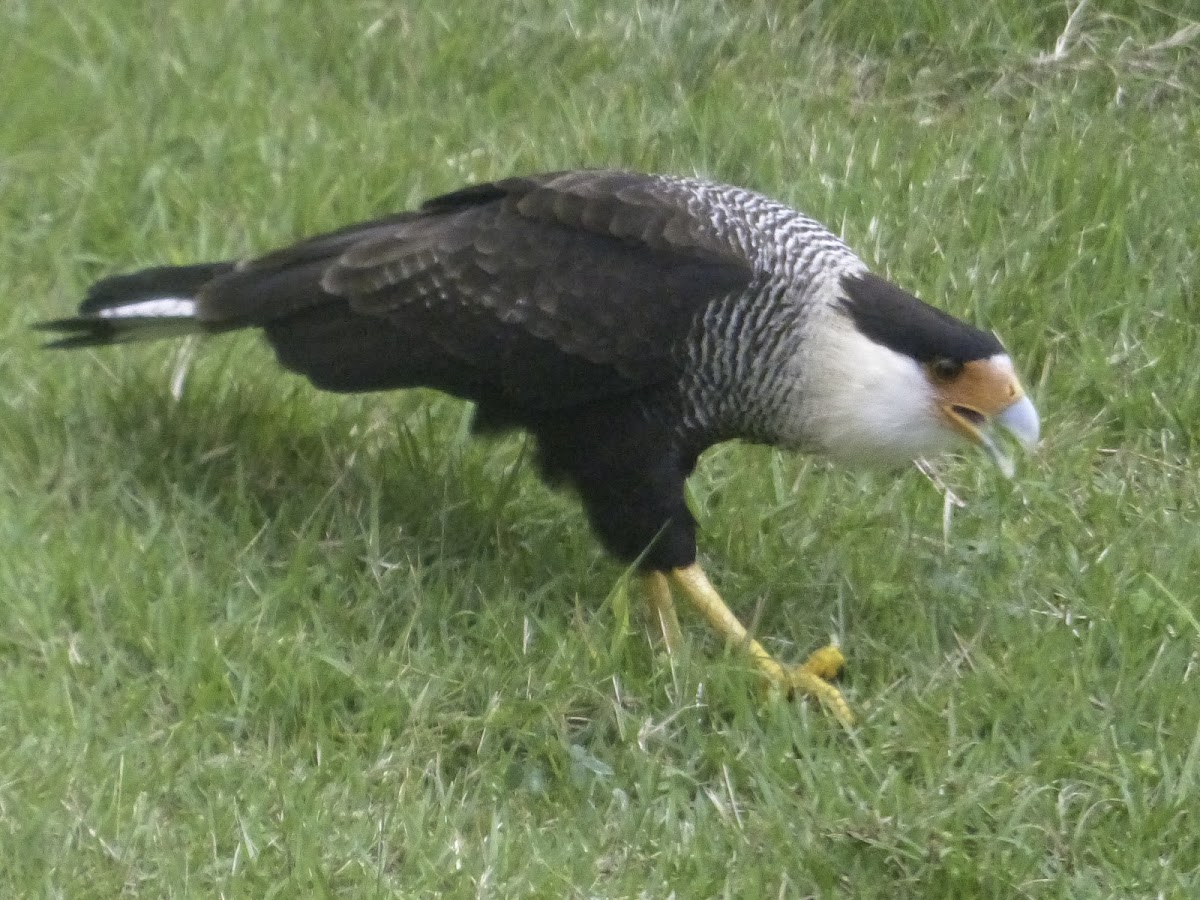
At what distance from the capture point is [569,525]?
4250 millimetres

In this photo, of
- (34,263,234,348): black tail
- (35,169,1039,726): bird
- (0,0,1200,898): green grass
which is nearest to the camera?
(0,0,1200,898): green grass

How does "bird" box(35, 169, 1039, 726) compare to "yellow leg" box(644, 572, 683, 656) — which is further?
"yellow leg" box(644, 572, 683, 656)

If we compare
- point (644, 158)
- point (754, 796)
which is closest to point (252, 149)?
point (644, 158)

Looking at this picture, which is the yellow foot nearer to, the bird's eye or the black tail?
the bird's eye

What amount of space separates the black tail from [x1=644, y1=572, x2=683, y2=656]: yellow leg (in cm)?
119

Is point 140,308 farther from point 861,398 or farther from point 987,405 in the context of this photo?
point 987,405

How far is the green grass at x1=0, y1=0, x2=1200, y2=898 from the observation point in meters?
3.27

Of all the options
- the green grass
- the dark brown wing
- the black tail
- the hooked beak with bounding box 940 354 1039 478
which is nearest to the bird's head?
the hooked beak with bounding box 940 354 1039 478

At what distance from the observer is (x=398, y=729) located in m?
3.56

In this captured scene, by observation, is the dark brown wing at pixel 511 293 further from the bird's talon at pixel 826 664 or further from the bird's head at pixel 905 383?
the bird's talon at pixel 826 664

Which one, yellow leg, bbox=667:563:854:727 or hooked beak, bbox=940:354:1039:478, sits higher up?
hooked beak, bbox=940:354:1039:478

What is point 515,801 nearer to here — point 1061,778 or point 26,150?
point 1061,778

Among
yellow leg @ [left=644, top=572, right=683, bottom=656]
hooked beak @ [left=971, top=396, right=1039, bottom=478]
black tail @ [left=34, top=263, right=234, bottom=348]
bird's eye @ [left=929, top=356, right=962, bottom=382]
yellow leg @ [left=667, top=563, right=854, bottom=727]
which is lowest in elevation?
yellow leg @ [left=644, top=572, right=683, bottom=656]

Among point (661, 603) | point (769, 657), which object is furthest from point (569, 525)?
point (769, 657)
